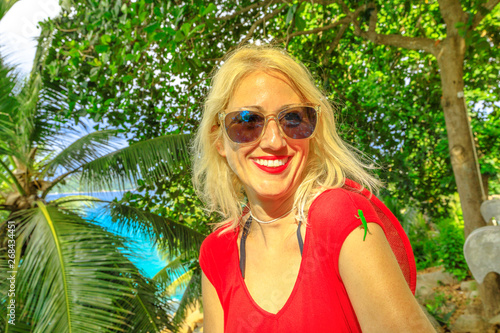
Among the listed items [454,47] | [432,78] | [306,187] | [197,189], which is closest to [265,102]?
[306,187]

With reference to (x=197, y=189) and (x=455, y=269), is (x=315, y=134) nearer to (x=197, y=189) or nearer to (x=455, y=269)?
(x=197, y=189)

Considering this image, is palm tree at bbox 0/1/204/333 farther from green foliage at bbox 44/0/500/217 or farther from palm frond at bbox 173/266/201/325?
green foliage at bbox 44/0/500/217

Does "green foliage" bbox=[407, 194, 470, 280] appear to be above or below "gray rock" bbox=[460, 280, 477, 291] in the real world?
above

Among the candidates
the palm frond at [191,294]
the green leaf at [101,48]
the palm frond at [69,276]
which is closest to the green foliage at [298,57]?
the green leaf at [101,48]

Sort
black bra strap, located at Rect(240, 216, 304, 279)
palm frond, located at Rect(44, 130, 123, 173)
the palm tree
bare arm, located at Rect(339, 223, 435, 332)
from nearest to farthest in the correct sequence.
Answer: bare arm, located at Rect(339, 223, 435, 332) < black bra strap, located at Rect(240, 216, 304, 279) < the palm tree < palm frond, located at Rect(44, 130, 123, 173)

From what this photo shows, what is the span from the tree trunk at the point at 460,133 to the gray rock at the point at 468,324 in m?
3.10

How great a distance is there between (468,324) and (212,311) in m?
7.00

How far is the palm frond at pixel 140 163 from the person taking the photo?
4.86 meters

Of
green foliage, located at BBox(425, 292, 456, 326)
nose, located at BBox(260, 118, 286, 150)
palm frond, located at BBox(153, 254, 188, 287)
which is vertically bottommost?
green foliage, located at BBox(425, 292, 456, 326)

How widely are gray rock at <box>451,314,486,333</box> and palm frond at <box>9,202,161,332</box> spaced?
562 cm

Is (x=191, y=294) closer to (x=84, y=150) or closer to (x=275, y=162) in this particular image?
(x=84, y=150)

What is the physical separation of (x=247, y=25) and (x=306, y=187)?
4413mm

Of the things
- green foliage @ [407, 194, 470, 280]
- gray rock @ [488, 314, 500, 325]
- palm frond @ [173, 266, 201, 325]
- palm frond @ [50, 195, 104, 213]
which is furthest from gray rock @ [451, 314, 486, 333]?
palm frond @ [50, 195, 104, 213]

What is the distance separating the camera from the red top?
1.28m
